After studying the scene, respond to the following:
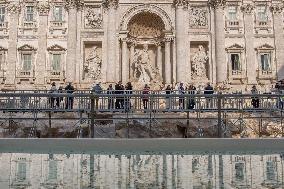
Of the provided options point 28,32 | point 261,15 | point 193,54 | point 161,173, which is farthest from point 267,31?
point 161,173

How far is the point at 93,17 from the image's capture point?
99.3 ft

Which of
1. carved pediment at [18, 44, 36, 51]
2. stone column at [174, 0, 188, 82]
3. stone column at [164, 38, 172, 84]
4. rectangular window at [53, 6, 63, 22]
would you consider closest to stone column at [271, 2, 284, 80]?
stone column at [174, 0, 188, 82]

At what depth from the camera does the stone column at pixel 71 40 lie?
29.5 metres

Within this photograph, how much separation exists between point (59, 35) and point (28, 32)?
2.42m

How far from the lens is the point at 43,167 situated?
5387 millimetres

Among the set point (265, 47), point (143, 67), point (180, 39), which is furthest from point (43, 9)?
point (265, 47)

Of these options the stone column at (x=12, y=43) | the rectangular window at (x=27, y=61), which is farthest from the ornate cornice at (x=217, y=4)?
the stone column at (x=12, y=43)

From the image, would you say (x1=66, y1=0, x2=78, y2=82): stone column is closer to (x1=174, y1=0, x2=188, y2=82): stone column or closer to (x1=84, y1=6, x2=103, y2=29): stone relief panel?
(x1=84, y1=6, x2=103, y2=29): stone relief panel

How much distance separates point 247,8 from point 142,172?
91.7 feet

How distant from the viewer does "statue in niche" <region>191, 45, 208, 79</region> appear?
3005 centimetres

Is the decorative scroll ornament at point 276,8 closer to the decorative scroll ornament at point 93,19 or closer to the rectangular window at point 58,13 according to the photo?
the decorative scroll ornament at point 93,19

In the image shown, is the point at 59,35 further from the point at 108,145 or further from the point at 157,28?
the point at 108,145

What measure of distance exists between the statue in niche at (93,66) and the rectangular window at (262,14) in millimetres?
12916

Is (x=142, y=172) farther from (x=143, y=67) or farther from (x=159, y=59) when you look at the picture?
(x=159, y=59)
